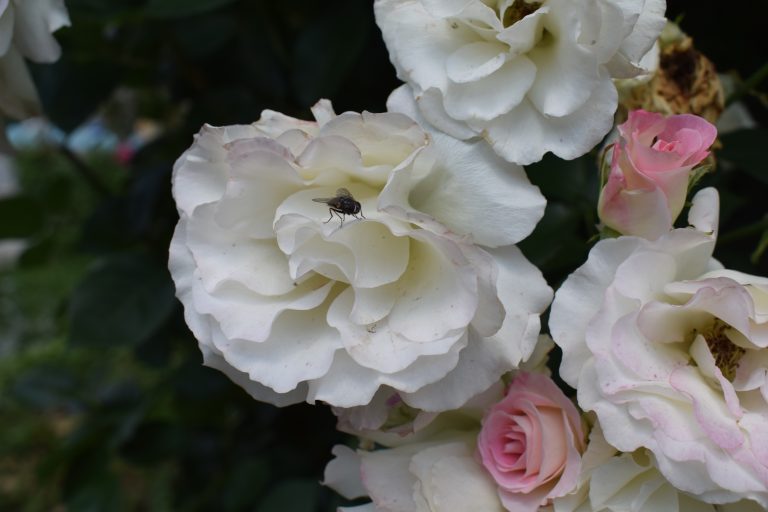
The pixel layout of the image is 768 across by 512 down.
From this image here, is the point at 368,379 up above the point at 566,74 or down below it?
below

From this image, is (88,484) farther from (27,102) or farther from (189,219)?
(189,219)

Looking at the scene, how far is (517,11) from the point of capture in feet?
2.08

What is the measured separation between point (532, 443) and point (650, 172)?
20 cm

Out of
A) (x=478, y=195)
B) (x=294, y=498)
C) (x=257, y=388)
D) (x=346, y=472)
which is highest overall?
(x=478, y=195)

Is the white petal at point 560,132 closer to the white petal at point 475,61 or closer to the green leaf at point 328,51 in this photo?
the white petal at point 475,61

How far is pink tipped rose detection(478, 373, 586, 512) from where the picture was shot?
58 cm

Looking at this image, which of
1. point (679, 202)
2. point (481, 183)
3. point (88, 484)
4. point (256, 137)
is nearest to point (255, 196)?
point (256, 137)

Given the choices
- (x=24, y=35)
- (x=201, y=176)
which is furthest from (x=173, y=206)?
(x=201, y=176)

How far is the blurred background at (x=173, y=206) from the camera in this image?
0.92 m

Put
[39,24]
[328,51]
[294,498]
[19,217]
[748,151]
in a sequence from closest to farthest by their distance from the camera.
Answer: [39,24], [748,151], [294,498], [328,51], [19,217]

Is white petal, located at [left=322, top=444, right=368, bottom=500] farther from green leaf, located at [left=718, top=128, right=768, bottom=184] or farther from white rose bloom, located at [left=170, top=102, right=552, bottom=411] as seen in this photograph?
green leaf, located at [left=718, top=128, right=768, bottom=184]

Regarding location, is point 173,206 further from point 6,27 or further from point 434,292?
point 434,292

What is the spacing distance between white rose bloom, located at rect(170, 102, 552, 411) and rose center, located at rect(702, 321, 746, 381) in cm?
13

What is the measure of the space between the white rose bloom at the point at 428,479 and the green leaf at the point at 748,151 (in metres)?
0.44
